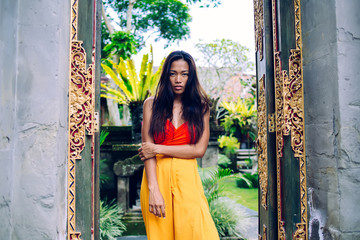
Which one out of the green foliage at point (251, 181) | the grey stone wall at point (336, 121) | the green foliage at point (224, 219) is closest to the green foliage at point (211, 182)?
the green foliage at point (224, 219)

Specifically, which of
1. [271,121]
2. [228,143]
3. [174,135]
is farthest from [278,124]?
[228,143]

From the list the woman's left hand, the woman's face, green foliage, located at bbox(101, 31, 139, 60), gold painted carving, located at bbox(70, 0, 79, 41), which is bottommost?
the woman's left hand

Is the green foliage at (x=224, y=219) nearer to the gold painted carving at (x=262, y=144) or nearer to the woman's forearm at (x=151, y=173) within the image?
the gold painted carving at (x=262, y=144)

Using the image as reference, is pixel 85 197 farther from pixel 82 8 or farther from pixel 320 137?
pixel 320 137

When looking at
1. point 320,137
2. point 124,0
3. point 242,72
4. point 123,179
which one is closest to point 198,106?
point 320,137

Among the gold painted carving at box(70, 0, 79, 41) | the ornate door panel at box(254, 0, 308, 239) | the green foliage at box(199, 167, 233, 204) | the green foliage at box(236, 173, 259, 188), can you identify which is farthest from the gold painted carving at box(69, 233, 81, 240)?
the green foliage at box(236, 173, 259, 188)

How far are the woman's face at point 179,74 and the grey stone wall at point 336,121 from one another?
97 cm

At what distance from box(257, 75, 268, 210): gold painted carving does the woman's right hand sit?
129 cm

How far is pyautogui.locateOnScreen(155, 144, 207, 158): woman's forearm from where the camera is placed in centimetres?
213

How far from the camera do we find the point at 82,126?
2.39m

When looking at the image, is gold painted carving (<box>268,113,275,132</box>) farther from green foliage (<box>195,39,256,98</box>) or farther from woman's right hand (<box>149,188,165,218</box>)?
green foliage (<box>195,39,256,98</box>)

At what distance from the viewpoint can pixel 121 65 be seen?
5582 mm

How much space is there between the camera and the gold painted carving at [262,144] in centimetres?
301

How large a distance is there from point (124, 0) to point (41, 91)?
10.9 m
